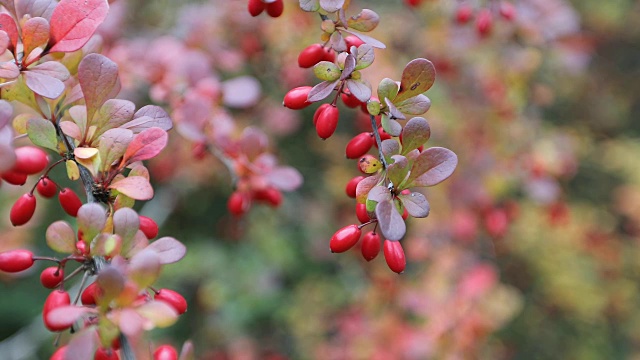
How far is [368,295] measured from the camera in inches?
99.2

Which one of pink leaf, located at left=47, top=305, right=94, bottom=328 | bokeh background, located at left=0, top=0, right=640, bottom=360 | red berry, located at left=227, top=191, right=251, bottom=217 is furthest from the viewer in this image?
bokeh background, located at left=0, top=0, right=640, bottom=360

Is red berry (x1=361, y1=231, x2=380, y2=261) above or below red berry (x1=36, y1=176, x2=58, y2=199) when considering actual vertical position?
below

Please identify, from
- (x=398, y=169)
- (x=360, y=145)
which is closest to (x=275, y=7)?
(x=360, y=145)

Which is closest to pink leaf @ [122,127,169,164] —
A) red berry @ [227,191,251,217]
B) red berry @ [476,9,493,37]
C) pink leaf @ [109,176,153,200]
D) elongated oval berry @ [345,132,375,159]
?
pink leaf @ [109,176,153,200]

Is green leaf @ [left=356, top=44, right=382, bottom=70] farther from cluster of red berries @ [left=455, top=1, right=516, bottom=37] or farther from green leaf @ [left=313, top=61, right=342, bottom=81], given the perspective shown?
cluster of red berries @ [left=455, top=1, right=516, bottom=37]

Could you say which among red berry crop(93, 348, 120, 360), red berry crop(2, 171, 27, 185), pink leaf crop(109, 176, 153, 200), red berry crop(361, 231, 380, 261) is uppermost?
pink leaf crop(109, 176, 153, 200)

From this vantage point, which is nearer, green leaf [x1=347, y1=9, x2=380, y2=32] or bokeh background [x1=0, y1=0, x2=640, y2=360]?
green leaf [x1=347, y1=9, x2=380, y2=32]

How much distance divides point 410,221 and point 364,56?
86.8 inches

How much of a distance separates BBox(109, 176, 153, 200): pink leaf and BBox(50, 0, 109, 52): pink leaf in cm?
20

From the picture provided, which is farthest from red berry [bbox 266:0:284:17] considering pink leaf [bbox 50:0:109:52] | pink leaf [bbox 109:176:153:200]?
pink leaf [bbox 109:176:153:200]

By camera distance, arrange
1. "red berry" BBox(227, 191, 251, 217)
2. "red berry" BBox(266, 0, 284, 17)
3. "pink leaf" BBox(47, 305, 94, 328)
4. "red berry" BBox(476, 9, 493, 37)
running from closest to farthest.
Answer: "pink leaf" BBox(47, 305, 94, 328) → "red berry" BBox(266, 0, 284, 17) → "red berry" BBox(227, 191, 251, 217) → "red berry" BBox(476, 9, 493, 37)

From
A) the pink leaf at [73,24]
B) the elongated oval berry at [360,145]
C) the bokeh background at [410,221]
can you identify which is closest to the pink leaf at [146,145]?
the pink leaf at [73,24]

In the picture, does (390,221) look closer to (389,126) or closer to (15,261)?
(389,126)

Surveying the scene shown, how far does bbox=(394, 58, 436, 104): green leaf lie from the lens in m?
0.75
